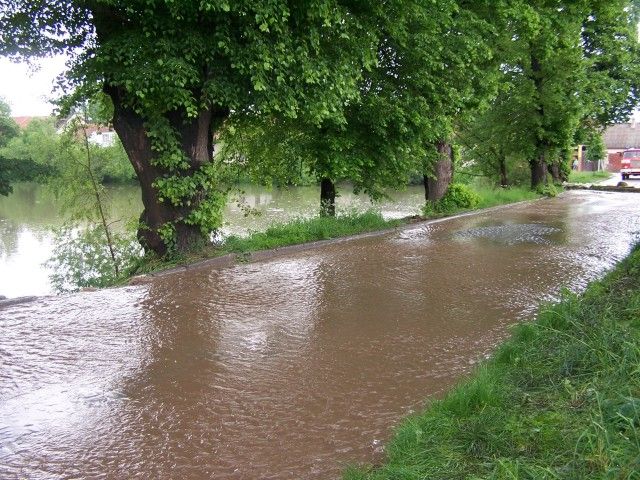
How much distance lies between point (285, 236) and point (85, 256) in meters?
5.73

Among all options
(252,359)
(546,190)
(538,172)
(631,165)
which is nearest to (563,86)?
(546,190)

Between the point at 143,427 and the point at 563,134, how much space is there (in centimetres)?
2360

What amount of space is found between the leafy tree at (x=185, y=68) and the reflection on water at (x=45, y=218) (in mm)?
2184

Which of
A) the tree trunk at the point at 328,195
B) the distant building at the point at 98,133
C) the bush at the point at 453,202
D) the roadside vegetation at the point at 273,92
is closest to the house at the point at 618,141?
the roadside vegetation at the point at 273,92

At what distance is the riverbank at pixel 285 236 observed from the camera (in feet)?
33.1

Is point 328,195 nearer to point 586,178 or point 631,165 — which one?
point 586,178

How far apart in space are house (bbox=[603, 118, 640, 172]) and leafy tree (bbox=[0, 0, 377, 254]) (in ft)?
190

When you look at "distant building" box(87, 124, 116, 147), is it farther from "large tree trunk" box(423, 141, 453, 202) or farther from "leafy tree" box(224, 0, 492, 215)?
"large tree trunk" box(423, 141, 453, 202)

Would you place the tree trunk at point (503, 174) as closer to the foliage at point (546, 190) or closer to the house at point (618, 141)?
the foliage at point (546, 190)

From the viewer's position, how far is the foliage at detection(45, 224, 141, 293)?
44.9ft

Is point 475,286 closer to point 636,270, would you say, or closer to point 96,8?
point 636,270

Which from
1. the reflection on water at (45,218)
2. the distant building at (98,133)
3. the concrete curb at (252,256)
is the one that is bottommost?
the reflection on water at (45,218)

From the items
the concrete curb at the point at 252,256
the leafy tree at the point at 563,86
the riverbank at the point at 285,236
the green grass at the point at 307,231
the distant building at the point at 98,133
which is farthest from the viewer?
the leafy tree at the point at 563,86

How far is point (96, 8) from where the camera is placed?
365 inches
